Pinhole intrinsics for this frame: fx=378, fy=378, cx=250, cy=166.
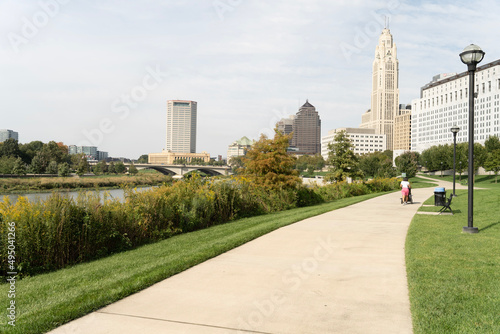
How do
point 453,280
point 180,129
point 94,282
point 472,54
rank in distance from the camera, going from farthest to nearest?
point 180,129, point 472,54, point 94,282, point 453,280

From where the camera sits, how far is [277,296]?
4.91 m

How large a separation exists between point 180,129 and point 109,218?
6880 inches

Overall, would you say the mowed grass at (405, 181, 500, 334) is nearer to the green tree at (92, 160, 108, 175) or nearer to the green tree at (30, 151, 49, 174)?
the green tree at (30, 151, 49, 174)

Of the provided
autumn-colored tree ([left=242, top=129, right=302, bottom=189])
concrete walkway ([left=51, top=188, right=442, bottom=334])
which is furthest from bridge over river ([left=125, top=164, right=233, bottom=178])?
concrete walkway ([left=51, top=188, right=442, bottom=334])

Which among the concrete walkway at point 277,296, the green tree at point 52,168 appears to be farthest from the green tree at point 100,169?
the concrete walkway at point 277,296

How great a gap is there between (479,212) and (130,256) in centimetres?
1201

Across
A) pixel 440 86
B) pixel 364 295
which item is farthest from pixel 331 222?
pixel 440 86

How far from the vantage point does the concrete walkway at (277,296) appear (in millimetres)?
3996

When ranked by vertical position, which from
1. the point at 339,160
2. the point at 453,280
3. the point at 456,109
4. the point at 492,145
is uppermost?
the point at 456,109

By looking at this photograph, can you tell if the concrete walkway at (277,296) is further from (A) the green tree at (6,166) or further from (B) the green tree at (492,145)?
(A) the green tree at (6,166)

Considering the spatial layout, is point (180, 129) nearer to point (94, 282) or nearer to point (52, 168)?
point (52, 168)

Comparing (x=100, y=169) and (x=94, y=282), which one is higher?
(x=100, y=169)

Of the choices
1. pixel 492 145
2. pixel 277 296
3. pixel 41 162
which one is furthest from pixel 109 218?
pixel 41 162

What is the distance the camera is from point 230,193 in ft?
48.1
